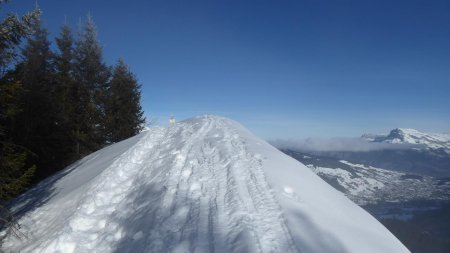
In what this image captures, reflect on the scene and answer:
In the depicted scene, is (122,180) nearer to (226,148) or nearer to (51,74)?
(226,148)

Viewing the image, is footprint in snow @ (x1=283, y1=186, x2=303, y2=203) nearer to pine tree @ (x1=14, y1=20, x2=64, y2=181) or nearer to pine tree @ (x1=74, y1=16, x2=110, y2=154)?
pine tree @ (x1=14, y1=20, x2=64, y2=181)

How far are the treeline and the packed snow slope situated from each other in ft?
29.2

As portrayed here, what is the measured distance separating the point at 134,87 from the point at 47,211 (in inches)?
848

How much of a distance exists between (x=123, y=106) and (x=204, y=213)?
80.7 ft

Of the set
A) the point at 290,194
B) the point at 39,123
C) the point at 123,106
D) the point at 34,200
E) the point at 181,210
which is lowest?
the point at 34,200

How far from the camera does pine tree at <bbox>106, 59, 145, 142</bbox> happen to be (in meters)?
27.4

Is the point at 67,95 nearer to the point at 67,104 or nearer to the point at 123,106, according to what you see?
the point at 67,104

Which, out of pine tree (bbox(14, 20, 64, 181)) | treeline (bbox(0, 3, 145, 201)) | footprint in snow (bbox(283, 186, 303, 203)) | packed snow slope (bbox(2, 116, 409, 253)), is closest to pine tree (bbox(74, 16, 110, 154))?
treeline (bbox(0, 3, 145, 201))

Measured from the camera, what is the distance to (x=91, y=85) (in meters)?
26.4

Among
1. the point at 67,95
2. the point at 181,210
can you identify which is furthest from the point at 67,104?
the point at 181,210

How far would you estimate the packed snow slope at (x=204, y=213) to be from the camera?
4.98 metres

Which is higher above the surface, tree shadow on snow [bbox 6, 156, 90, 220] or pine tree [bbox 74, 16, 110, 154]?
pine tree [bbox 74, 16, 110, 154]

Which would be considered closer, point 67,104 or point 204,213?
point 204,213

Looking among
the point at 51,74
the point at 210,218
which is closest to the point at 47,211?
the point at 210,218
